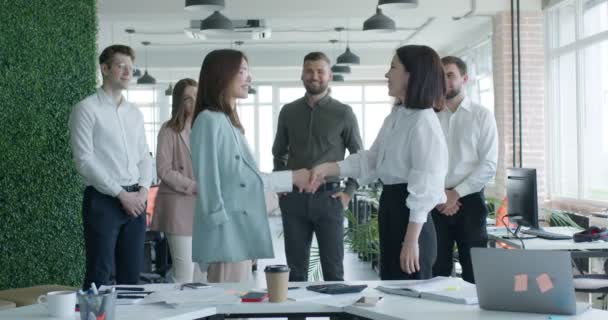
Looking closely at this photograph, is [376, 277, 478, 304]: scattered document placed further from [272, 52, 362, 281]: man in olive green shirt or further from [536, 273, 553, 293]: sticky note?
[272, 52, 362, 281]: man in olive green shirt

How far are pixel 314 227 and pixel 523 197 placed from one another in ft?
4.57

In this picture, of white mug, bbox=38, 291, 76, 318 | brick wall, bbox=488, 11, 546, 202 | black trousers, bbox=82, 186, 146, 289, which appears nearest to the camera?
white mug, bbox=38, 291, 76, 318

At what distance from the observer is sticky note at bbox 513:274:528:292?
2.46m

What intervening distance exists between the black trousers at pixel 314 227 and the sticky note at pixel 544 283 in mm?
2469

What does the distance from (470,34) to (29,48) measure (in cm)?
1110

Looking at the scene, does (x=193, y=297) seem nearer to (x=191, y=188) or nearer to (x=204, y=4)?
(x=191, y=188)

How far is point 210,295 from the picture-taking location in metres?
2.80

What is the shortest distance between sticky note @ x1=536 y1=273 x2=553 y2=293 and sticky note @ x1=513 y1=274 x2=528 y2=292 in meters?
0.04

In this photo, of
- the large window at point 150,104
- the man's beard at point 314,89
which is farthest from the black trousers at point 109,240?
the large window at point 150,104

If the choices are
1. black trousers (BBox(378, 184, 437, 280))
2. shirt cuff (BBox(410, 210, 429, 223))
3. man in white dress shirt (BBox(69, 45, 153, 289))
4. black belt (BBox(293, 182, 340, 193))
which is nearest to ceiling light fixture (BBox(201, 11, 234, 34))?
black belt (BBox(293, 182, 340, 193))

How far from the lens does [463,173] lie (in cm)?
470

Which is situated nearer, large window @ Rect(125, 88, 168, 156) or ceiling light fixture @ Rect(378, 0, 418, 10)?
ceiling light fixture @ Rect(378, 0, 418, 10)

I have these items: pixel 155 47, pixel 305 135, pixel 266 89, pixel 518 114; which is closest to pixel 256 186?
pixel 305 135

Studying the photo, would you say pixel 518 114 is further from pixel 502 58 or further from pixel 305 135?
pixel 305 135
